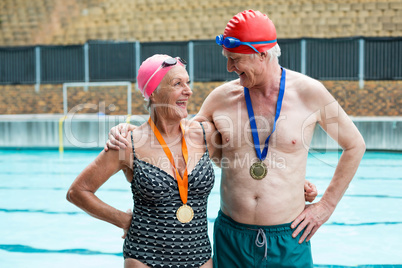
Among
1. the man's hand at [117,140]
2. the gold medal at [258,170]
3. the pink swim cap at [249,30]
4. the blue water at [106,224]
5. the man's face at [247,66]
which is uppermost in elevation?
the pink swim cap at [249,30]

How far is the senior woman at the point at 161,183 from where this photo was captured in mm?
2297

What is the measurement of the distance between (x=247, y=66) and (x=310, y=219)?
2.85 ft

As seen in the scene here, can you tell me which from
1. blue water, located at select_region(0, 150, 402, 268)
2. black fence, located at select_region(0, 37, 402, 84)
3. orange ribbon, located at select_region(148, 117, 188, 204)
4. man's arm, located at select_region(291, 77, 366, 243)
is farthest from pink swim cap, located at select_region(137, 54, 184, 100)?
black fence, located at select_region(0, 37, 402, 84)

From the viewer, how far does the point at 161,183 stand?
2277 mm

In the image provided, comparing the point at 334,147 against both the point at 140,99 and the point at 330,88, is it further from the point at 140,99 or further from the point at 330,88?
the point at 140,99

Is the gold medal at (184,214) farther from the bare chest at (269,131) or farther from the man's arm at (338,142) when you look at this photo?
the man's arm at (338,142)

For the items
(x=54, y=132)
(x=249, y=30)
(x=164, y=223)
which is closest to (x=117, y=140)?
(x=164, y=223)

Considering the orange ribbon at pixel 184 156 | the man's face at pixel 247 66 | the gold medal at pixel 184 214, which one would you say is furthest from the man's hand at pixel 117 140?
the man's face at pixel 247 66

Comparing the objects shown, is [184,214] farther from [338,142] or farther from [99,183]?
[338,142]

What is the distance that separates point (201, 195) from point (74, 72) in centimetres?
1546

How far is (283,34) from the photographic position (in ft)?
53.3

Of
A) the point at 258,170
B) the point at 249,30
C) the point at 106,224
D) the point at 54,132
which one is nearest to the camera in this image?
the point at 249,30

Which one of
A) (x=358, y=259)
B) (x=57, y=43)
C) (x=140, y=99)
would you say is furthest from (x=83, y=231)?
(x=57, y=43)

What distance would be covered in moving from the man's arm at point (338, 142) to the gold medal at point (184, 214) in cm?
58
